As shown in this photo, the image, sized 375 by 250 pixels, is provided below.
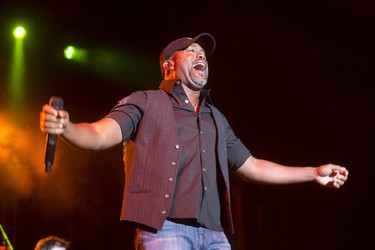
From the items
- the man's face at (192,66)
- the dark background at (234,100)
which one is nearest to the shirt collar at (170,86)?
the man's face at (192,66)

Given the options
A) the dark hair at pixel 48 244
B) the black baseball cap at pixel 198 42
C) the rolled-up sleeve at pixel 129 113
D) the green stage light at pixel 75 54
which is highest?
the green stage light at pixel 75 54

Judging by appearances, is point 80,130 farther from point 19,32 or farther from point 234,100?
point 19,32

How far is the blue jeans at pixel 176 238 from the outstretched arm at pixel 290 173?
77 centimetres

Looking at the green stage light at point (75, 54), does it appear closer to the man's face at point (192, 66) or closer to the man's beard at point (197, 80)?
the man's face at point (192, 66)

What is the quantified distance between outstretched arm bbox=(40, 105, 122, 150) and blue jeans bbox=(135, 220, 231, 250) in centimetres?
53

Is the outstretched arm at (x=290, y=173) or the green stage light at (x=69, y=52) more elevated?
the green stage light at (x=69, y=52)

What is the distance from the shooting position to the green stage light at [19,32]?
9492mm

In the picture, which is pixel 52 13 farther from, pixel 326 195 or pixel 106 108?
pixel 326 195

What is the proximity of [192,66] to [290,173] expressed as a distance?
0.98 metres

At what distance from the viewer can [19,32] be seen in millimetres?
9539

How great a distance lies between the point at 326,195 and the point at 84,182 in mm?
4992

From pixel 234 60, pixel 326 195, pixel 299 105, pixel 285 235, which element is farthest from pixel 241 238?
pixel 234 60

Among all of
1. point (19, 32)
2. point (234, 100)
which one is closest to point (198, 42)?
point (234, 100)

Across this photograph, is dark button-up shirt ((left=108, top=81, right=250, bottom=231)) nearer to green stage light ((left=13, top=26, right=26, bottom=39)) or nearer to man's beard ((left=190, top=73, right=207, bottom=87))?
man's beard ((left=190, top=73, right=207, bottom=87))
